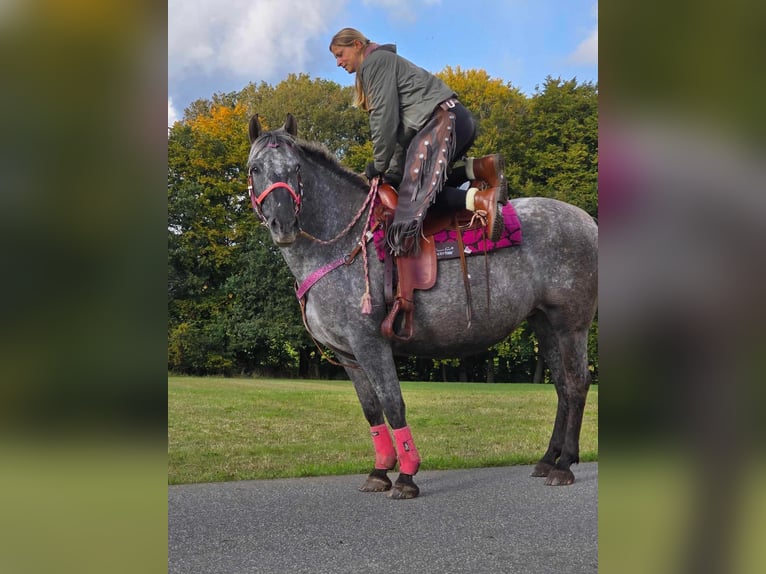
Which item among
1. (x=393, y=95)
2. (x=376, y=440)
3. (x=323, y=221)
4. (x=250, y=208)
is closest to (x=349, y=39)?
(x=393, y=95)

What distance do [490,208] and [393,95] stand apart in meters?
1.10

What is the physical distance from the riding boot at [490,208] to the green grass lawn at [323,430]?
8.97ft

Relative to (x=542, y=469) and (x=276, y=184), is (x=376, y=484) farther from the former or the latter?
(x=276, y=184)

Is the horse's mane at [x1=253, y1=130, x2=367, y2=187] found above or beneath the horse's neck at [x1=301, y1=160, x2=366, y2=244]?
above

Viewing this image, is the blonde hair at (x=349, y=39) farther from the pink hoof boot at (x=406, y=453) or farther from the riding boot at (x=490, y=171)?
the pink hoof boot at (x=406, y=453)

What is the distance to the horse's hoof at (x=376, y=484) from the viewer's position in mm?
5195

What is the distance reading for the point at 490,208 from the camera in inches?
Result: 191

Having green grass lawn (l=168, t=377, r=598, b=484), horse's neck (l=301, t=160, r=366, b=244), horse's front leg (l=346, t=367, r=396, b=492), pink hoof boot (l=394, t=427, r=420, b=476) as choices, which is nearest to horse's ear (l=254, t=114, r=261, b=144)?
horse's neck (l=301, t=160, r=366, b=244)

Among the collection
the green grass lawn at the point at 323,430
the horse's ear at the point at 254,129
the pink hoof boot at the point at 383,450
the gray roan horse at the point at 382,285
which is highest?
the horse's ear at the point at 254,129

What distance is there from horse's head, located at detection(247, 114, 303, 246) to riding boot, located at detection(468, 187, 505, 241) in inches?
52.1

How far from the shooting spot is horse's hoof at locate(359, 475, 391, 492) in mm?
5195

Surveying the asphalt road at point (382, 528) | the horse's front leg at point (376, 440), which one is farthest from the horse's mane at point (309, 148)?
the asphalt road at point (382, 528)

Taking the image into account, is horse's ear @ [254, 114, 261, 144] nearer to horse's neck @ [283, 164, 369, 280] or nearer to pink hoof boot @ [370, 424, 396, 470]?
horse's neck @ [283, 164, 369, 280]

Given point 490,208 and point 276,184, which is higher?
point 276,184
